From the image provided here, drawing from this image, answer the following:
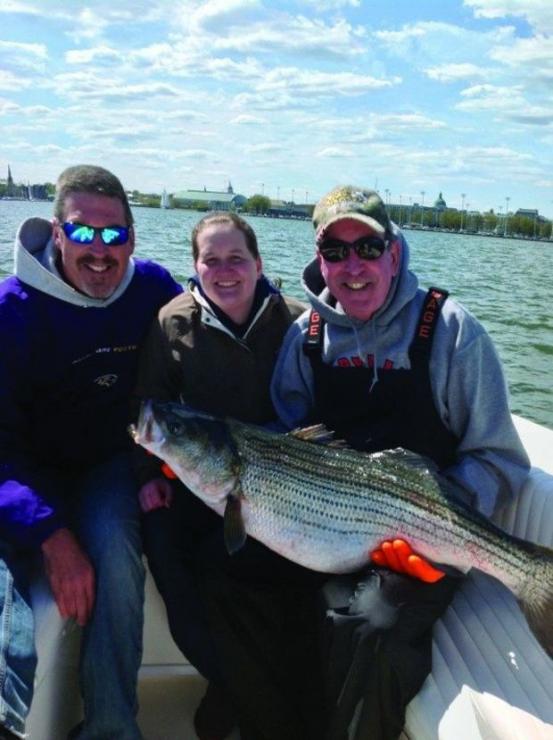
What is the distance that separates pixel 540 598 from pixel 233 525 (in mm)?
1414

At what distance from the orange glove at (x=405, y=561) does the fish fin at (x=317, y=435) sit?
56 cm

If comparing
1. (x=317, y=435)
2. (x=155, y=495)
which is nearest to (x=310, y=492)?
(x=317, y=435)

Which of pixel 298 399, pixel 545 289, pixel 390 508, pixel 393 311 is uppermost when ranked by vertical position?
pixel 393 311

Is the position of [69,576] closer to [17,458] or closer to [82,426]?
[17,458]

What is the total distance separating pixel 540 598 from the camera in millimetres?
3195

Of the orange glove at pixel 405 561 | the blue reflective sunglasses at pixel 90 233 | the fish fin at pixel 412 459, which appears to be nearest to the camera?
the orange glove at pixel 405 561

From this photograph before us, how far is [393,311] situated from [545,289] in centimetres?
2664

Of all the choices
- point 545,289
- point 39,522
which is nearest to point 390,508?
point 39,522

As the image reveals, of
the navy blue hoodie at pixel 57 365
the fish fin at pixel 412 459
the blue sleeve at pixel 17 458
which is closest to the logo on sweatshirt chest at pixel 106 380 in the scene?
the navy blue hoodie at pixel 57 365

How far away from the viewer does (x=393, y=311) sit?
4.01m

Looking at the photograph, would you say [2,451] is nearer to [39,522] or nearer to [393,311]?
[39,522]

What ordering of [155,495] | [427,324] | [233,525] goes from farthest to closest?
[155,495]
[427,324]
[233,525]

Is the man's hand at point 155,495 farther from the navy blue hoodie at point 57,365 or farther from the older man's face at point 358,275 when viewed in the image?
the older man's face at point 358,275

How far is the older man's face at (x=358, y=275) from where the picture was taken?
3949mm
